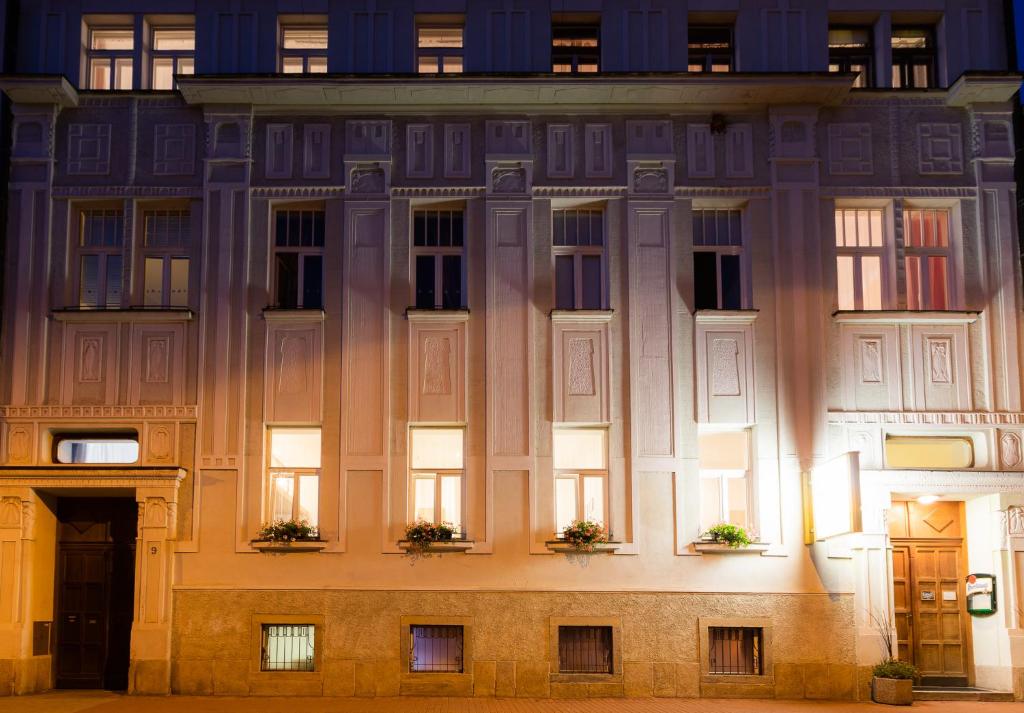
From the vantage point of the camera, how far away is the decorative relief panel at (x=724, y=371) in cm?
1873

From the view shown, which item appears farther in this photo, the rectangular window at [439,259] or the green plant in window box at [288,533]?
the rectangular window at [439,259]

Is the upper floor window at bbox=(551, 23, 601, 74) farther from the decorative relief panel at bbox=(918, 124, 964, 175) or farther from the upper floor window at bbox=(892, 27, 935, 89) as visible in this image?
the decorative relief panel at bbox=(918, 124, 964, 175)

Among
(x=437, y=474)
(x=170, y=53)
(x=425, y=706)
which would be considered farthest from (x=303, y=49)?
(x=425, y=706)

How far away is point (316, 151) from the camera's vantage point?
1955 cm

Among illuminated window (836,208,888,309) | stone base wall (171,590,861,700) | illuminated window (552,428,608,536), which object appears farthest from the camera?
illuminated window (836,208,888,309)

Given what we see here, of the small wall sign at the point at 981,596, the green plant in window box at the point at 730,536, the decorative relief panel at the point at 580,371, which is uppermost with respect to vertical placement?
the decorative relief panel at the point at 580,371

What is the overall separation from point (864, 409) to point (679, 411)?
311 cm

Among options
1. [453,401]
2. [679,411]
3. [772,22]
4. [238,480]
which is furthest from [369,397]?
[772,22]

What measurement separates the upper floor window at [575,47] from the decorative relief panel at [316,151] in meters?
4.24

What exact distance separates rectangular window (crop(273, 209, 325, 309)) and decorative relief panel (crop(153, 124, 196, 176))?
1.78 meters

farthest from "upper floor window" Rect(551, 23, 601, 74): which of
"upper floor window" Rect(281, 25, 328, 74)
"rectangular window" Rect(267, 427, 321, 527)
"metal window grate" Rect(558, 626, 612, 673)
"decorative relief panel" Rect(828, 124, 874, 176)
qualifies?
"metal window grate" Rect(558, 626, 612, 673)

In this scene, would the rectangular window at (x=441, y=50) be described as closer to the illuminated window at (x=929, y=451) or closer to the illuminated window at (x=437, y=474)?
the illuminated window at (x=437, y=474)

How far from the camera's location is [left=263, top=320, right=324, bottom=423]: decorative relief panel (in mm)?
18859

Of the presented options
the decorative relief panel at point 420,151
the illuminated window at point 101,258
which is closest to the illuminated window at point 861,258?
the decorative relief panel at point 420,151
